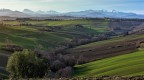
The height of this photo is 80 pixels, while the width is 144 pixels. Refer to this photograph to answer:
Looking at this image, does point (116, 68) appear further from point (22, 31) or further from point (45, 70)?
point (22, 31)

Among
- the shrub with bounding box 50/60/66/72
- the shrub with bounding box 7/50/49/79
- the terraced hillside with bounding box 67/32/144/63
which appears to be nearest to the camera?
the shrub with bounding box 7/50/49/79

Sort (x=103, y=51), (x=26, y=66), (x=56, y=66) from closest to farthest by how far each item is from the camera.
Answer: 1. (x=26, y=66)
2. (x=56, y=66)
3. (x=103, y=51)

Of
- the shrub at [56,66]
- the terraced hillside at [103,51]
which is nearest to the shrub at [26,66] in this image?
the shrub at [56,66]

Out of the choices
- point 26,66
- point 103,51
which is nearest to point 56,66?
point 26,66

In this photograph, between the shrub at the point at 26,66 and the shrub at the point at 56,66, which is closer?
the shrub at the point at 26,66

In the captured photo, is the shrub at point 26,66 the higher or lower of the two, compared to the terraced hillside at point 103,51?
higher

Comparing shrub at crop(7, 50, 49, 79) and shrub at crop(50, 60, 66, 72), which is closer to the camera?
shrub at crop(7, 50, 49, 79)

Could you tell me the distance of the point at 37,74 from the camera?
180ft

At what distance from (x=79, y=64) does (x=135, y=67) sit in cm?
2638

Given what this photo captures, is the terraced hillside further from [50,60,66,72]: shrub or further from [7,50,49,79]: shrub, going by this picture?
[7,50,49,79]: shrub

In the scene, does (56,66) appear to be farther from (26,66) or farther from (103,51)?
(103,51)

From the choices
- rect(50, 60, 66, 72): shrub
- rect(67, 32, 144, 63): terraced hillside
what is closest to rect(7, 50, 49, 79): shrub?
rect(50, 60, 66, 72): shrub

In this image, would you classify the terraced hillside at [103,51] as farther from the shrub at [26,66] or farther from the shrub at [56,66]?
the shrub at [26,66]

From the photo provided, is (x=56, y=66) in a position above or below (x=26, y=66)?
below
